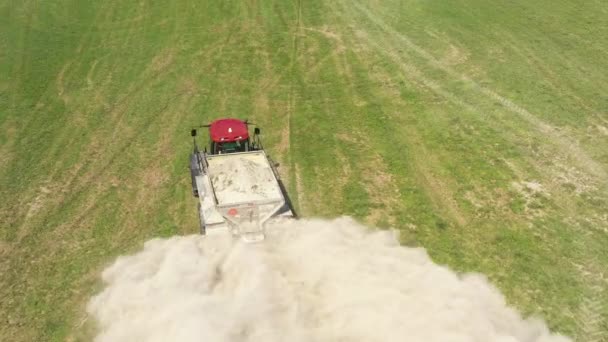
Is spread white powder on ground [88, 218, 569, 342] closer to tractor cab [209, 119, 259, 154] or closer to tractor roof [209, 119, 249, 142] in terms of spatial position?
tractor cab [209, 119, 259, 154]

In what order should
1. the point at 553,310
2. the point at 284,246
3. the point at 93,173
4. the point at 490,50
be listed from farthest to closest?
the point at 490,50 → the point at 93,173 → the point at 284,246 → the point at 553,310

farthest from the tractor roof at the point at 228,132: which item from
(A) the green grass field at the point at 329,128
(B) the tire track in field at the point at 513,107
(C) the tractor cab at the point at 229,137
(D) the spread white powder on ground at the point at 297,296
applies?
(B) the tire track in field at the point at 513,107

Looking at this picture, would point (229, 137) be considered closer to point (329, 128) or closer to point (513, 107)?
point (329, 128)

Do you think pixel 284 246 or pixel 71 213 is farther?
pixel 71 213

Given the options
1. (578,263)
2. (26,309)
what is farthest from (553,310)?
(26,309)

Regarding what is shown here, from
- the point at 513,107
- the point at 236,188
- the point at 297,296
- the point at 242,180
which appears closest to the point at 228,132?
the point at 242,180

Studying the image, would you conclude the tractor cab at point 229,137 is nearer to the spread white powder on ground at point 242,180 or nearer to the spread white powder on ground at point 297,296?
the spread white powder on ground at point 242,180

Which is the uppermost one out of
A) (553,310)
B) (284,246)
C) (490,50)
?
(490,50)

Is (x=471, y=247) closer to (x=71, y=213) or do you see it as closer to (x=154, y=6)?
(x=71, y=213)
